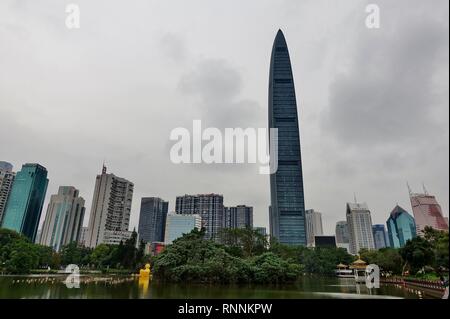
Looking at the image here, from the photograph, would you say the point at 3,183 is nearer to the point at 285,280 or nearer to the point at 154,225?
the point at 285,280

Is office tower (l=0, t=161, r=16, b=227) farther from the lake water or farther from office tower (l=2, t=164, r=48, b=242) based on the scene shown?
the lake water

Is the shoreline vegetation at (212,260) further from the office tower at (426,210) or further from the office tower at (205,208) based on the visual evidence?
the office tower at (205,208)

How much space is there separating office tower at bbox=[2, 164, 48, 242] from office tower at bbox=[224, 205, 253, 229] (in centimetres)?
3629

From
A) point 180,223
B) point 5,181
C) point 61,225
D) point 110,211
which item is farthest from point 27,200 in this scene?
point 180,223

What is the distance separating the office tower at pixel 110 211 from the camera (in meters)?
29.7

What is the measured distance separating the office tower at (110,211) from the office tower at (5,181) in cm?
1476

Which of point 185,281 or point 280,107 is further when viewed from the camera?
point 280,107

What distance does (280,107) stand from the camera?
4550cm

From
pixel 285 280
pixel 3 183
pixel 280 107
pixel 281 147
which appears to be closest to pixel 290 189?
pixel 281 147

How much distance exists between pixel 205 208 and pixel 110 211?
17.3 m

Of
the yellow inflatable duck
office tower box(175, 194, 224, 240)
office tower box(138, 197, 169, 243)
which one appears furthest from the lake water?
office tower box(138, 197, 169, 243)

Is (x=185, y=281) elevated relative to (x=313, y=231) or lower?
lower

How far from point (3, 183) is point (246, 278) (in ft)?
34.3

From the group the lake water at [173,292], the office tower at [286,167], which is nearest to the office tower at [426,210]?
the lake water at [173,292]
